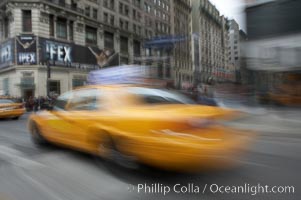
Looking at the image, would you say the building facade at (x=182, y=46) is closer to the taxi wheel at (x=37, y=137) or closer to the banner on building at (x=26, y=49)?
the banner on building at (x=26, y=49)

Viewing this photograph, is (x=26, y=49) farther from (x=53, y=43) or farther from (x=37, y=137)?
(x=37, y=137)

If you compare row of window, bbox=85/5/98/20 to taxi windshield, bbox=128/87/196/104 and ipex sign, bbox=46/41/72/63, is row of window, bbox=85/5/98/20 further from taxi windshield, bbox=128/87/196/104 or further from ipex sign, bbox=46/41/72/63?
taxi windshield, bbox=128/87/196/104

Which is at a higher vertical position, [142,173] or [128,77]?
[128,77]

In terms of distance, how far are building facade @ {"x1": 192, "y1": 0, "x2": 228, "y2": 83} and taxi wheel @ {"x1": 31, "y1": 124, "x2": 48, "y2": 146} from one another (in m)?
73.6

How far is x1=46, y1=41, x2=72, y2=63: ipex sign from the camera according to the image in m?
35.7

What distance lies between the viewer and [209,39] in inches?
3868

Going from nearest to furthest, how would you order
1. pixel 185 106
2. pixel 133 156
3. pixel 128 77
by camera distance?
pixel 133 156 → pixel 185 106 → pixel 128 77

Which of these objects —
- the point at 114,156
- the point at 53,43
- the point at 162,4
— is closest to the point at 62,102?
the point at 114,156

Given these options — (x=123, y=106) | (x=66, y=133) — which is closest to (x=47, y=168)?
(x=66, y=133)

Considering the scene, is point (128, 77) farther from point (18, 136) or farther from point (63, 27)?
point (63, 27)

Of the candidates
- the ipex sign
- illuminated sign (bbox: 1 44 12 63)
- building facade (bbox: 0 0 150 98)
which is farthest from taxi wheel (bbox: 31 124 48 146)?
illuminated sign (bbox: 1 44 12 63)

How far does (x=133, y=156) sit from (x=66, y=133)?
6.53ft

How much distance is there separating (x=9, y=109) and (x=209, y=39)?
289ft

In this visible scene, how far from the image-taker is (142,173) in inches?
183
